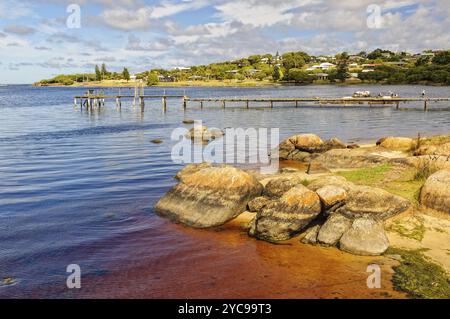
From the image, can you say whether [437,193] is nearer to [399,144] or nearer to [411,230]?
[411,230]

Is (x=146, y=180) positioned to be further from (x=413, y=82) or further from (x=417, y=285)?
(x=413, y=82)

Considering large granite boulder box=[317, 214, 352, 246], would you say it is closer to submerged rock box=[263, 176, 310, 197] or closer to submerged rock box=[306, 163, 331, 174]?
submerged rock box=[263, 176, 310, 197]

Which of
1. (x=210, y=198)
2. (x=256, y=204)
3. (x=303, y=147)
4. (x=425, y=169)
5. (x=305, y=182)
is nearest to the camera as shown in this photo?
(x=210, y=198)

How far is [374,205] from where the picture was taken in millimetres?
13086

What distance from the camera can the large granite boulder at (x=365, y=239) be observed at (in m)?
11.4

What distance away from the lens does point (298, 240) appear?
12695mm

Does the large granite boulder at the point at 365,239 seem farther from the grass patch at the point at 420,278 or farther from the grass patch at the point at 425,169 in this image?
the grass patch at the point at 425,169

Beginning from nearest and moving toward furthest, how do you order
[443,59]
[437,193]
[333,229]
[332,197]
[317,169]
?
[333,229] → [437,193] → [332,197] → [317,169] → [443,59]

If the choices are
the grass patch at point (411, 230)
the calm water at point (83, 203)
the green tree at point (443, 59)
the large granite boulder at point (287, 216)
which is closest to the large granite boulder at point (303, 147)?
the calm water at point (83, 203)

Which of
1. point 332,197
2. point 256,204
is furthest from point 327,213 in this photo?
point 256,204

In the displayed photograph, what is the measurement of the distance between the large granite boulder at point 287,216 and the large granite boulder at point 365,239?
1378 millimetres

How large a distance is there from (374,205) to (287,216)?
2.78 metres

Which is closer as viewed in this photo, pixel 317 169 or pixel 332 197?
pixel 332 197
